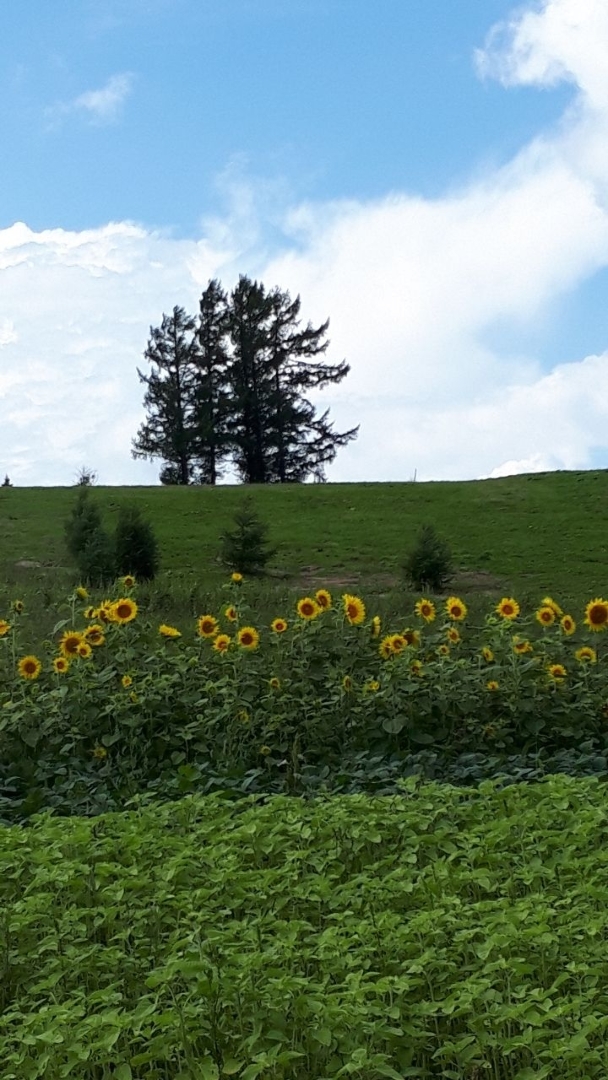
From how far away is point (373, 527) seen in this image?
2031 cm

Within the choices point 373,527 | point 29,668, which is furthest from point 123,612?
point 373,527

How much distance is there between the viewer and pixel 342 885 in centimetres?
347

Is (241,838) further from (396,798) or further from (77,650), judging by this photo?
(77,650)

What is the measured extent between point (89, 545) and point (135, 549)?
2.09 feet

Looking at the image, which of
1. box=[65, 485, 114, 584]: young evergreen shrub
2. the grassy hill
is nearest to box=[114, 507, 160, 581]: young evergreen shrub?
box=[65, 485, 114, 584]: young evergreen shrub

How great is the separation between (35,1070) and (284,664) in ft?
12.6

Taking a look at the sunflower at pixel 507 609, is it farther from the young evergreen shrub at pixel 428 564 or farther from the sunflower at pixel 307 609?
the young evergreen shrub at pixel 428 564

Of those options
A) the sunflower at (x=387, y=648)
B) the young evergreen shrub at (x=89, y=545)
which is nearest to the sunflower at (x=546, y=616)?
the sunflower at (x=387, y=648)

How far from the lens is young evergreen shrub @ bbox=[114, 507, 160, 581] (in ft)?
49.3

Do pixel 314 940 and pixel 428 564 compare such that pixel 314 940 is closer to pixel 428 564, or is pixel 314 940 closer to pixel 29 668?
pixel 29 668

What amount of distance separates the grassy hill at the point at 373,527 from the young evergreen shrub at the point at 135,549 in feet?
2.43

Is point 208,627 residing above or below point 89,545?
below

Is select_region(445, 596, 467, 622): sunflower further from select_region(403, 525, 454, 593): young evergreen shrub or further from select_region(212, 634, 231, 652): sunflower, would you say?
select_region(403, 525, 454, 593): young evergreen shrub

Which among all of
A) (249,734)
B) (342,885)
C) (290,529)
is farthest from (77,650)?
(290,529)
